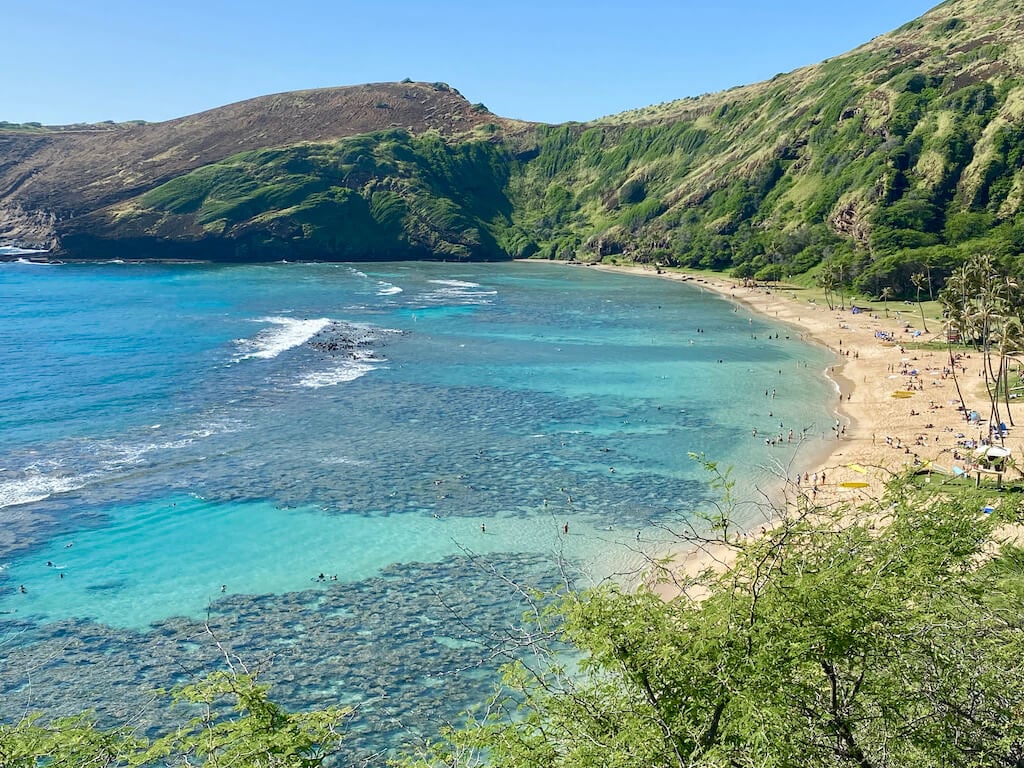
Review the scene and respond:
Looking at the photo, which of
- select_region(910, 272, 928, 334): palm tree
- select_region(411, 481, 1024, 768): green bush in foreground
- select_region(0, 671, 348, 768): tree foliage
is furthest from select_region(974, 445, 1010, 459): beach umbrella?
select_region(910, 272, 928, 334): palm tree

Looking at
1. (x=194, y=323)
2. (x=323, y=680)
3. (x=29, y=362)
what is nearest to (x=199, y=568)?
(x=323, y=680)

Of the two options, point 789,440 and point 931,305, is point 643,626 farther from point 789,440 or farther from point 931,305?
point 931,305

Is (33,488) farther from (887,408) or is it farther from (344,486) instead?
(887,408)

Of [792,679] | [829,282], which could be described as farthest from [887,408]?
[829,282]

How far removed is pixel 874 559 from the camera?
17.0m

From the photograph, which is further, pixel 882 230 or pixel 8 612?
pixel 882 230

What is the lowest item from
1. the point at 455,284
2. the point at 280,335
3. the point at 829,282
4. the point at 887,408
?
the point at 887,408

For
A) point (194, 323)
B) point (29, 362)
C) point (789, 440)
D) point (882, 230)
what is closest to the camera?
point (789, 440)

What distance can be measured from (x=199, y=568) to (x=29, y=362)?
2580 inches

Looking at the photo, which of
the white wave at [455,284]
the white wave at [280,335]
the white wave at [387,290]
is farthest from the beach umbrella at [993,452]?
the white wave at [455,284]

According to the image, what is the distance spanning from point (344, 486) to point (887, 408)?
160 ft

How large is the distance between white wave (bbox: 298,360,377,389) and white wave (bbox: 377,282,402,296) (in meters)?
74.3

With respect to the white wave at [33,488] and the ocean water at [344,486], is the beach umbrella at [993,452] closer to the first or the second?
the ocean water at [344,486]

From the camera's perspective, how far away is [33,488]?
49.9 m
